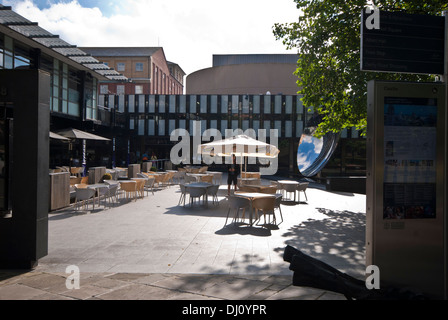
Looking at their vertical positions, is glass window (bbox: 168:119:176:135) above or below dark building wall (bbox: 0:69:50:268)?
above

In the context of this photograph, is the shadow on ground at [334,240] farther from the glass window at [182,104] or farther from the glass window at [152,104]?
the glass window at [152,104]

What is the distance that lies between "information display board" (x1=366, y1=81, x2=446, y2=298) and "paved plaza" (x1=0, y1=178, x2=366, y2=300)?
0.83 m

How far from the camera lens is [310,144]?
22.6 m

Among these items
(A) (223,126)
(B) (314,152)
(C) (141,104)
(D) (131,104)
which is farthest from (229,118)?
(B) (314,152)

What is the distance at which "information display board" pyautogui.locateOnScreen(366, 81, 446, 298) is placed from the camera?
3.67 meters

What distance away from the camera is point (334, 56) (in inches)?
437

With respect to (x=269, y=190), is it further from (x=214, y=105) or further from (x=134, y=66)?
(x=134, y=66)

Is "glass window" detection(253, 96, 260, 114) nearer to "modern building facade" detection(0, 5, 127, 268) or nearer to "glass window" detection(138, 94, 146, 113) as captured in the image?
"glass window" detection(138, 94, 146, 113)

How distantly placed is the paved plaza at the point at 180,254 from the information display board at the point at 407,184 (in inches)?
32.7

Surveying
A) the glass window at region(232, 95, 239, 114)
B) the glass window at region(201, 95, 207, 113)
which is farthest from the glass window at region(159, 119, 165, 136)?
the glass window at region(232, 95, 239, 114)

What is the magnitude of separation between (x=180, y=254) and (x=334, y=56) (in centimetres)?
856

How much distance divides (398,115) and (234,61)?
61.9 meters
